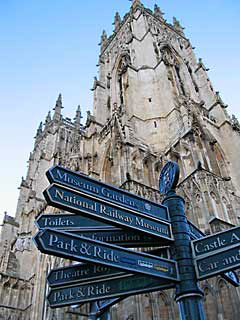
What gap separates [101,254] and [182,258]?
2.79 ft

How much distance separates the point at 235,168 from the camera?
13.8 meters

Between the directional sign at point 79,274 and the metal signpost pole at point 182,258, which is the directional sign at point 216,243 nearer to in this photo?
the metal signpost pole at point 182,258

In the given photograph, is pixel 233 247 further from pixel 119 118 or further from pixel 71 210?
pixel 119 118

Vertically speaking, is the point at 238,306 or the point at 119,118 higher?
the point at 119,118

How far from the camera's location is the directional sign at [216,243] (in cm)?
327

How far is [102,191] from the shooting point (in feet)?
11.5

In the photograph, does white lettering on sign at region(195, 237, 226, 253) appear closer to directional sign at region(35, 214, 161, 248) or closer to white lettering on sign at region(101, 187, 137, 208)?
directional sign at region(35, 214, 161, 248)

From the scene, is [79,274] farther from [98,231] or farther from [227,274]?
[227,274]

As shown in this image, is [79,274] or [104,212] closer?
[104,212]

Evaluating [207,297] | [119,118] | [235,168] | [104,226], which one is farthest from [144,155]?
[104,226]

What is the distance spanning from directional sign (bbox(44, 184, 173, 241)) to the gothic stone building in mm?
5138

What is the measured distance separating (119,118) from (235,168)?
5845 millimetres

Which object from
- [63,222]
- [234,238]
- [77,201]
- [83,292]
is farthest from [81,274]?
[234,238]

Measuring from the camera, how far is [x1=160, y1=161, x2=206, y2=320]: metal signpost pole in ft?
9.92
